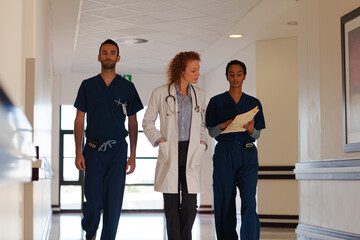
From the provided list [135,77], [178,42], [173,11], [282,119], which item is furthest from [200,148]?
[135,77]

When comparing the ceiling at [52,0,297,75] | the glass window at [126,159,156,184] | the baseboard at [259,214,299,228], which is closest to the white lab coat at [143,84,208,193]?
the ceiling at [52,0,297,75]

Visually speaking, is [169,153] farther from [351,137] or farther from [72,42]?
[72,42]

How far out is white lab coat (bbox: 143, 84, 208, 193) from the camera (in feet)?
12.6

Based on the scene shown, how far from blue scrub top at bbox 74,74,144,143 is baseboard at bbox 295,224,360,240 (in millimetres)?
2076

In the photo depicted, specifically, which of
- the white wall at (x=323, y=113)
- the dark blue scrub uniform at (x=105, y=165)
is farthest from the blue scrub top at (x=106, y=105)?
the white wall at (x=323, y=113)

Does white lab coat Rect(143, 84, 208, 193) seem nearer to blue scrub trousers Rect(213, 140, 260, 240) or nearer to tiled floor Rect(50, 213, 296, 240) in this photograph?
blue scrub trousers Rect(213, 140, 260, 240)

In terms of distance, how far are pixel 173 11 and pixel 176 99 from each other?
3.65 meters

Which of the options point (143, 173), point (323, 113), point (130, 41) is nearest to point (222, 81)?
point (130, 41)

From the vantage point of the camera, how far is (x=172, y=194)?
3.84m

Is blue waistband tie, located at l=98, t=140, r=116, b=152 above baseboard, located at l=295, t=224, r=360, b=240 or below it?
above

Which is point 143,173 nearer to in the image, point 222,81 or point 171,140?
point 222,81

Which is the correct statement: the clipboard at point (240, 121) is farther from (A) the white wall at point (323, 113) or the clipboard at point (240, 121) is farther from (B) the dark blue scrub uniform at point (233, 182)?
(A) the white wall at point (323, 113)

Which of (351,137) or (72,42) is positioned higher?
(72,42)

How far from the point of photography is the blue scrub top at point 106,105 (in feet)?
12.6
